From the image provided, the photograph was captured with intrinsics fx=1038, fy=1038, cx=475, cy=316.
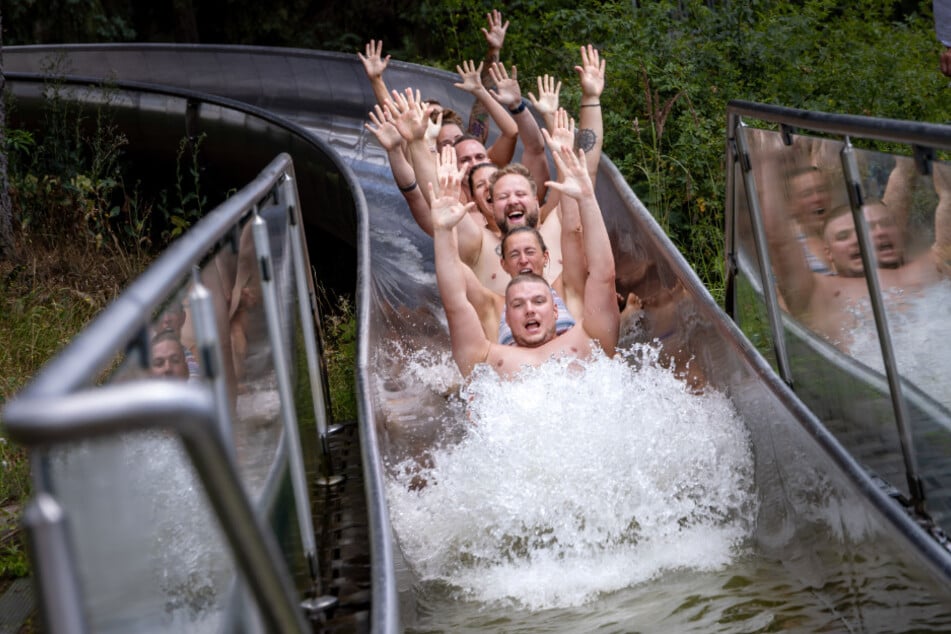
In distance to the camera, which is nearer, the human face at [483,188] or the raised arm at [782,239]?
the raised arm at [782,239]

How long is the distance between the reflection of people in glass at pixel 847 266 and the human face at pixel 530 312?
859 mm

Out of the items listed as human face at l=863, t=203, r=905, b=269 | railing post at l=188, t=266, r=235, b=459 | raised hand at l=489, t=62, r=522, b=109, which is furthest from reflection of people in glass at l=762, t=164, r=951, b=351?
raised hand at l=489, t=62, r=522, b=109

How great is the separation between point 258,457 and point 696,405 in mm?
1776

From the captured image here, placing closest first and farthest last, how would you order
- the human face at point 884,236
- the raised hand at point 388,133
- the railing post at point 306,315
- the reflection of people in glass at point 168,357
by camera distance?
the reflection of people in glass at point 168,357, the human face at point 884,236, the railing post at point 306,315, the raised hand at point 388,133

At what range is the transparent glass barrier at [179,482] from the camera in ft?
2.95

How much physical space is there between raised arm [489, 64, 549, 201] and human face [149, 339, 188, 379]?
4.34 metres

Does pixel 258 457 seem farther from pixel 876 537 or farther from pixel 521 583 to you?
pixel 876 537

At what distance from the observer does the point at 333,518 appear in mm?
2840

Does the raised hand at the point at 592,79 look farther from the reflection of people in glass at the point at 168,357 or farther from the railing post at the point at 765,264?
the reflection of people in glass at the point at 168,357

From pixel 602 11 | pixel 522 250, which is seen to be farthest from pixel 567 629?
pixel 602 11

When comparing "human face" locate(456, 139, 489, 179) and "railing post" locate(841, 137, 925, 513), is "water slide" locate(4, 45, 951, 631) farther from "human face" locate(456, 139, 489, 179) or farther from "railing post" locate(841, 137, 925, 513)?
"human face" locate(456, 139, 489, 179)

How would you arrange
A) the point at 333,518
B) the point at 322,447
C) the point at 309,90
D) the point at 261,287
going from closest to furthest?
the point at 261,287, the point at 333,518, the point at 322,447, the point at 309,90

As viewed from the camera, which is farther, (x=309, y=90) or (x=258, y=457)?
(x=309, y=90)

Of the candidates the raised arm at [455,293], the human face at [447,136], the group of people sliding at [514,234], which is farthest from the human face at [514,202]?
the human face at [447,136]
